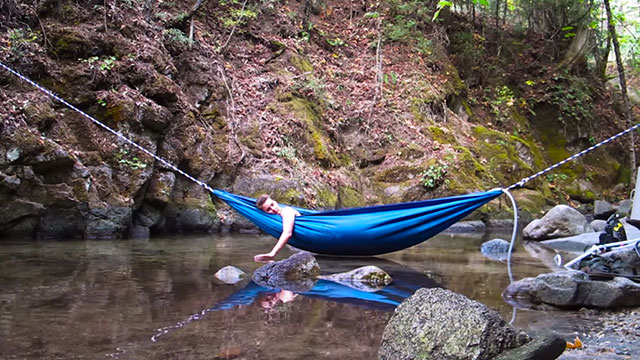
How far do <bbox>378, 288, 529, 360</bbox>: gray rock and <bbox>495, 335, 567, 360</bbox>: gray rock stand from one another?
5cm

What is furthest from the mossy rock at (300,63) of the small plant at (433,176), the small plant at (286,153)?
the small plant at (433,176)

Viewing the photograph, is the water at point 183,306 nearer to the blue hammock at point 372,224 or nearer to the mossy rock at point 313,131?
the blue hammock at point 372,224

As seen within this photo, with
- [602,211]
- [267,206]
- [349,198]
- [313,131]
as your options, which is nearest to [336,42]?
[313,131]

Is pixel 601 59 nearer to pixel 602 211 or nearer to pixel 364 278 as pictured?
pixel 602 211

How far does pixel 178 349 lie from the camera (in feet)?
7.79

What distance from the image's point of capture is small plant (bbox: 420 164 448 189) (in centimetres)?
909

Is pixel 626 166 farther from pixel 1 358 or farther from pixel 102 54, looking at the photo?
pixel 1 358

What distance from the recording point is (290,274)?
4344mm

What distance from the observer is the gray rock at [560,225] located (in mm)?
7898

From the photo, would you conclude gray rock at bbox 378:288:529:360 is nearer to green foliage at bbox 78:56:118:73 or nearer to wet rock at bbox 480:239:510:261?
wet rock at bbox 480:239:510:261

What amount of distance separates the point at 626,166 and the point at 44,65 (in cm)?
1363

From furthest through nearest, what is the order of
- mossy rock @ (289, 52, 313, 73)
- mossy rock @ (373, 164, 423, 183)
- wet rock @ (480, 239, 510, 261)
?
mossy rock @ (289, 52, 313, 73), mossy rock @ (373, 164, 423, 183), wet rock @ (480, 239, 510, 261)

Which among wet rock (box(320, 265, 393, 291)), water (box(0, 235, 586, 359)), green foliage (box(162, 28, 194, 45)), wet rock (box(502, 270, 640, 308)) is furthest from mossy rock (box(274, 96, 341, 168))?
wet rock (box(502, 270, 640, 308))

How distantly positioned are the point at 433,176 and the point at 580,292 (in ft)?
18.7
